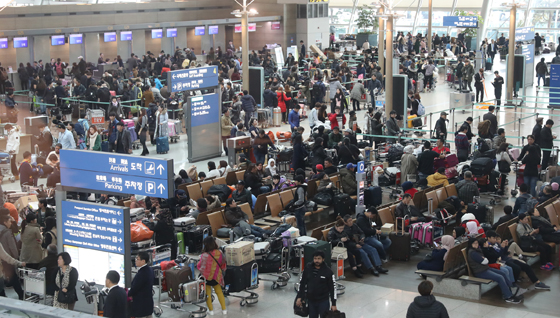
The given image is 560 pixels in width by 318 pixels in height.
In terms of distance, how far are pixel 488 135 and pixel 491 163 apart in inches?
106

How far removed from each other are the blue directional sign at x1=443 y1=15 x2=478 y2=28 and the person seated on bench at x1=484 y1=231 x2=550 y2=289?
28.8 m

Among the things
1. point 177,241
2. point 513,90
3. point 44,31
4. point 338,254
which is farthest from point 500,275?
point 44,31

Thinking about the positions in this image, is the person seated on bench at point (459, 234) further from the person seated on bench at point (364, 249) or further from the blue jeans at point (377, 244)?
the person seated on bench at point (364, 249)

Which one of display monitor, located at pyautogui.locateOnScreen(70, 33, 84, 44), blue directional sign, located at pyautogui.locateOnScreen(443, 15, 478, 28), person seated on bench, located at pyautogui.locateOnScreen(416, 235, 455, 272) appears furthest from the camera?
blue directional sign, located at pyautogui.locateOnScreen(443, 15, 478, 28)

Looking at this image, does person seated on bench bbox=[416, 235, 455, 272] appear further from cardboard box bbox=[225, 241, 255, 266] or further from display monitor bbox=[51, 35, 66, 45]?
display monitor bbox=[51, 35, 66, 45]

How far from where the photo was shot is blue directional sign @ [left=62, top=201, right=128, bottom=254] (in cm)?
933

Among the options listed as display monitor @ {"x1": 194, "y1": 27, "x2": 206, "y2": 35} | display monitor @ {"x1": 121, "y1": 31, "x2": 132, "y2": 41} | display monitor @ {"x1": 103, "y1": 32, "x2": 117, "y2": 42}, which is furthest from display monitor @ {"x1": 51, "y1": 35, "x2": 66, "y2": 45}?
display monitor @ {"x1": 194, "y1": 27, "x2": 206, "y2": 35}

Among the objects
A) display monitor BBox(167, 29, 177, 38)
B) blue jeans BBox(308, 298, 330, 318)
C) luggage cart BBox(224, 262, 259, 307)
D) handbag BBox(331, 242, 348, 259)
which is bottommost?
luggage cart BBox(224, 262, 259, 307)

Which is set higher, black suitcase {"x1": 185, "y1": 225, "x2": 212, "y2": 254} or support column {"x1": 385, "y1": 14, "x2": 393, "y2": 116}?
support column {"x1": 385, "y1": 14, "x2": 393, "y2": 116}

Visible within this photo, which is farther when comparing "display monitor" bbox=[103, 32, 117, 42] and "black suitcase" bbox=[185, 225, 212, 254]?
"display monitor" bbox=[103, 32, 117, 42]

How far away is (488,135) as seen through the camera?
1908cm

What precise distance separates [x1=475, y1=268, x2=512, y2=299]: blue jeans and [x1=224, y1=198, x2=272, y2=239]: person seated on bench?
3.58 metres

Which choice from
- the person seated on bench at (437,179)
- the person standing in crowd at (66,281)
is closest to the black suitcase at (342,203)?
the person seated on bench at (437,179)

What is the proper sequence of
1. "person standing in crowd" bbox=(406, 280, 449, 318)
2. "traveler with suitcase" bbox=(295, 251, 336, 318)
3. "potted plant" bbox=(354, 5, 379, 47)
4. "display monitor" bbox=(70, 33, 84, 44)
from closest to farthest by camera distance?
"person standing in crowd" bbox=(406, 280, 449, 318) → "traveler with suitcase" bbox=(295, 251, 336, 318) → "display monitor" bbox=(70, 33, 84, 44) → "potted plant" bbox=(354, 5, 379, 47)
